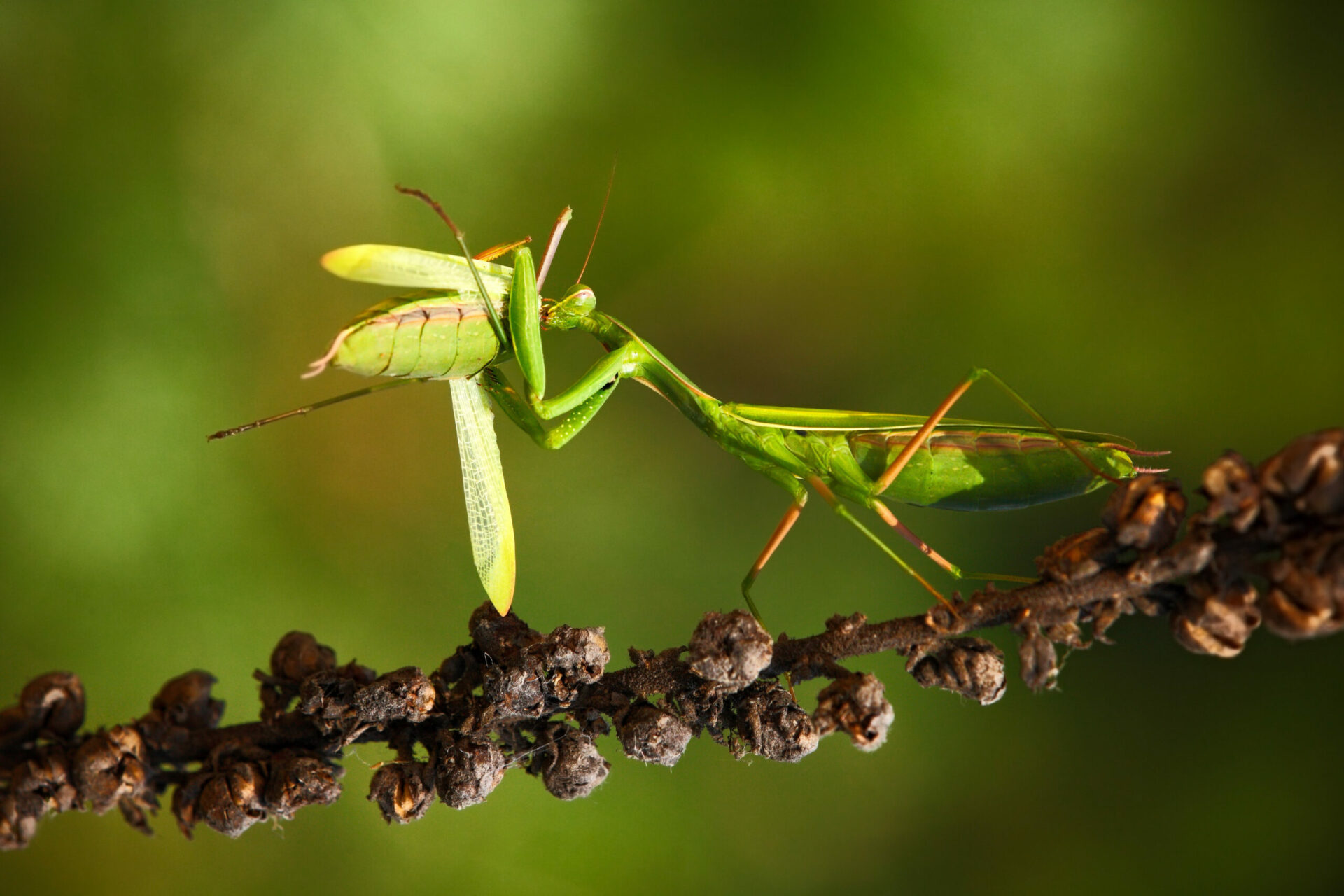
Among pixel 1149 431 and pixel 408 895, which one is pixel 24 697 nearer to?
pixel 408 895

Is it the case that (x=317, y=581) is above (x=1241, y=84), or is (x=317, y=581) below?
above

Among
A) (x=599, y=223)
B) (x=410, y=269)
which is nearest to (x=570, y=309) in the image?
(x=599, y=223)

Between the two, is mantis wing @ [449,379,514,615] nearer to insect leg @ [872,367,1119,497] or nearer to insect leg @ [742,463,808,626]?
insect leg @ [742,463,808,626]

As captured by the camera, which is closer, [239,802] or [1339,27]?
[239,802]

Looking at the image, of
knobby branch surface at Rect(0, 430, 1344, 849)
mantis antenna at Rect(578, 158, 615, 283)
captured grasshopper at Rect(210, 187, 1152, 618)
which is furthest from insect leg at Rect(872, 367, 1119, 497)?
mantis antenna at Rect(578, 158, 615, 283)

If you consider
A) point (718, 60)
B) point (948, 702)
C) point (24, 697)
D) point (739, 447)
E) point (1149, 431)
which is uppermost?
point (718, 60)

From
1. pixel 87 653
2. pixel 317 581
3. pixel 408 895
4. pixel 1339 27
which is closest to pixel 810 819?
pixel 408 895

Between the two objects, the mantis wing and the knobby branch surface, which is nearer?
the knobby branch surface
